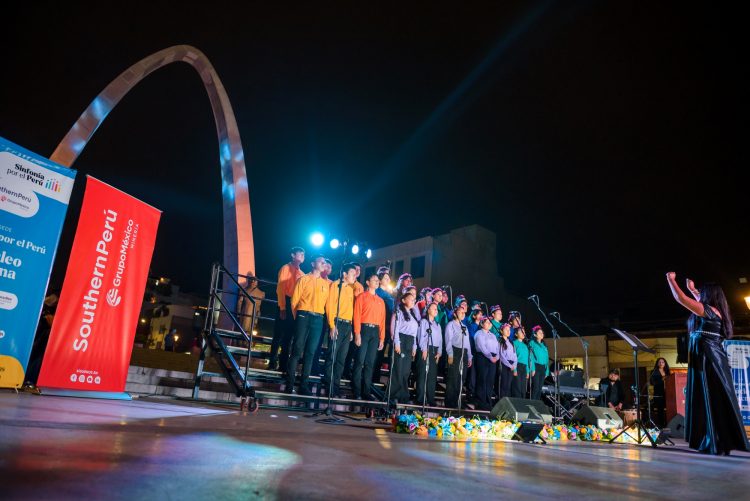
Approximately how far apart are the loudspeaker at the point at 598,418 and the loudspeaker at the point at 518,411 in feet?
3.44

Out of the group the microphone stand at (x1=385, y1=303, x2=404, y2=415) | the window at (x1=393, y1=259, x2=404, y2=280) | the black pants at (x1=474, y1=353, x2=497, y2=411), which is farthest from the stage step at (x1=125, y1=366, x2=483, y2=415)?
the window at (x1=393, y1=259, x2=404, y2=280)

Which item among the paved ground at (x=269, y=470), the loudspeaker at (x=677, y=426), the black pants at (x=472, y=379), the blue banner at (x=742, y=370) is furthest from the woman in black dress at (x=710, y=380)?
the loudspeaker at (x=677, y=426)

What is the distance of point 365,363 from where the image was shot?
688 centimetres

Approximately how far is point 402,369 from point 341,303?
126cm

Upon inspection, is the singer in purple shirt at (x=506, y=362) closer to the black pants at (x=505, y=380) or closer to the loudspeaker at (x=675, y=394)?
the black pants at (x=505, y=380)

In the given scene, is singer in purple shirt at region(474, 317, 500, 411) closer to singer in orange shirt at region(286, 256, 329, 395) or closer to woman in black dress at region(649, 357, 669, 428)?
singer in orange shirt at region(286, 256, 329, 395)

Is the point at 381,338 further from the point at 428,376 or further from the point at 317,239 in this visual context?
the point at 317,239

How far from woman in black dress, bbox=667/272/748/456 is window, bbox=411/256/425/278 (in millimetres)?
27921

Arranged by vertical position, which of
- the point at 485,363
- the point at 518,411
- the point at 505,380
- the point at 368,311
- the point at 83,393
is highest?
the point at 368,311

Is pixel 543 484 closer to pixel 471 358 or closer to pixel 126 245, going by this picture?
pixel 126 245

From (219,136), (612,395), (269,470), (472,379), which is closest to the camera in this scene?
(269,470)

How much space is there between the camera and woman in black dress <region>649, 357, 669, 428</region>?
32.9 ft

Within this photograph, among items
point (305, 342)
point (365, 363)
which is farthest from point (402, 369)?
point (305, 342)

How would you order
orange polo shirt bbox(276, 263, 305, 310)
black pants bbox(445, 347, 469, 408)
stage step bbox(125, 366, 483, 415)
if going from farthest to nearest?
black pants bbox(445, 347, 469, 408) < stage step bbox(125, 366, 483, 415) < orange polo shirt bbox(276, 263, 305, 310)
